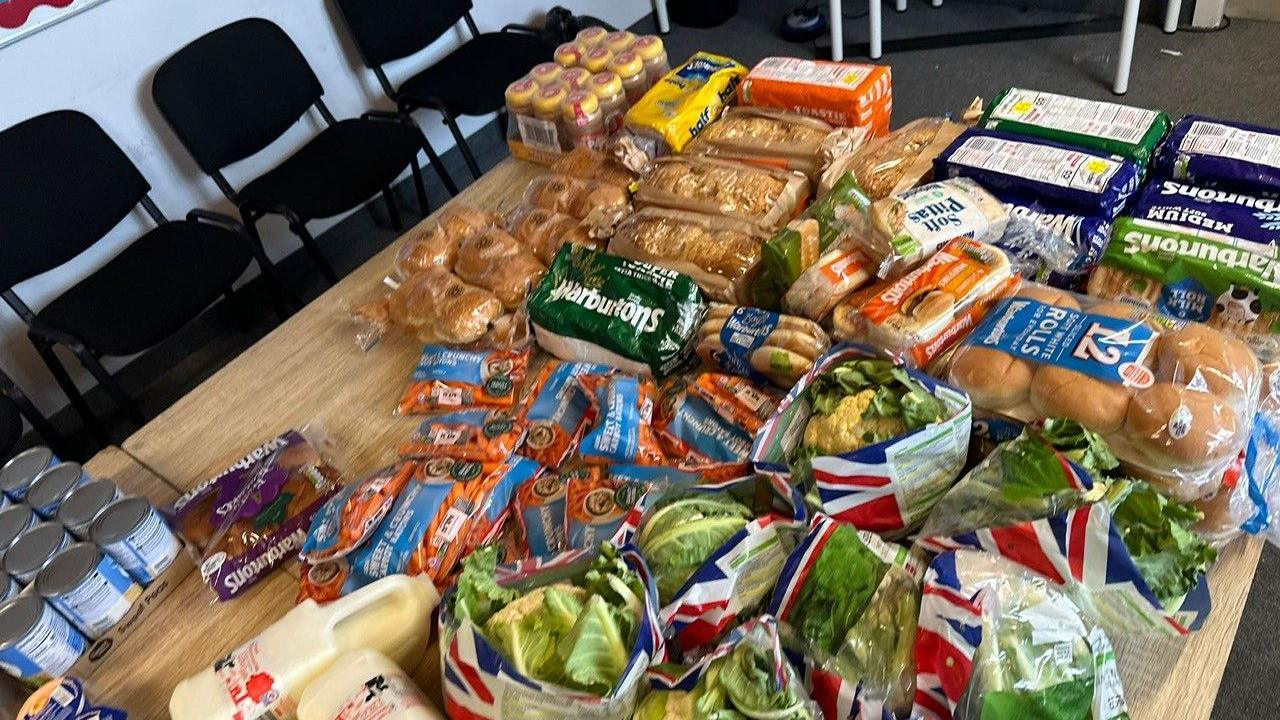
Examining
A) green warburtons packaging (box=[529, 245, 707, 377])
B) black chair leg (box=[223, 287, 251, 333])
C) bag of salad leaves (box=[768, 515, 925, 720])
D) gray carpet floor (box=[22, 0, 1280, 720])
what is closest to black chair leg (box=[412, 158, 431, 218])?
gray carpet floor (box=[22, 0, 1280, 720])

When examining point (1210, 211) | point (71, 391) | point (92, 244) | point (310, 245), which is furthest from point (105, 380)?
point (1210, 211)

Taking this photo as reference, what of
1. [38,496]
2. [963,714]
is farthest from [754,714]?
[38,496]

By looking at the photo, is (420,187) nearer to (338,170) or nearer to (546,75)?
(338,170)

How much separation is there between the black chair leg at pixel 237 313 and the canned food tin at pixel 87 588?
1.91 metres

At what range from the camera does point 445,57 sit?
2988mm

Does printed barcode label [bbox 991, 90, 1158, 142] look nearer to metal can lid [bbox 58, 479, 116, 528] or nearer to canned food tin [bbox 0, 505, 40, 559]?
metal can lid [bbox 58, 479, 116, 528]

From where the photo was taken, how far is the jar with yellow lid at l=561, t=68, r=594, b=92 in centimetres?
190

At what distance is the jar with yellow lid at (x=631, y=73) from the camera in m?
1.94

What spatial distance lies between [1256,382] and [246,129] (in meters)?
2.63

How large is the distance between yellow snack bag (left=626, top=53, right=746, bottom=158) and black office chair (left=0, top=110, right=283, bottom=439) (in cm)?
126

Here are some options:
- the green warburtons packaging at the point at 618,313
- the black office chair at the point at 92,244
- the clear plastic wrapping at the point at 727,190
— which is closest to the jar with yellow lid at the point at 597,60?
the clear plastic wrapping at the point at 727,190

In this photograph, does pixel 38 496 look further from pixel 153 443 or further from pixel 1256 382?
pixel 1256 382

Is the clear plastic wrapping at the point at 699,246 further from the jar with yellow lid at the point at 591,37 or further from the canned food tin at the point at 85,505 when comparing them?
the canned food tin at the point at 85,505

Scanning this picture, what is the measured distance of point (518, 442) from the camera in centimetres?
124
